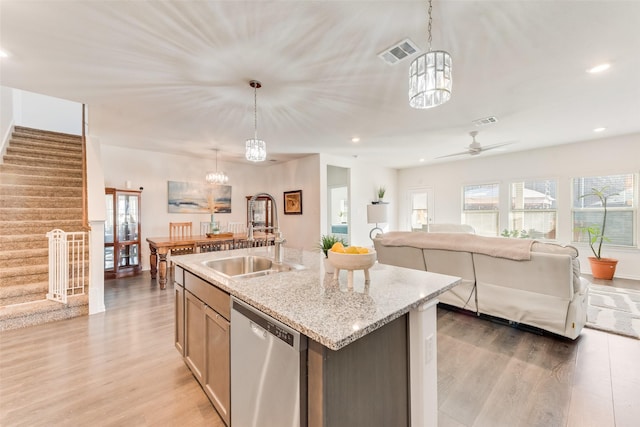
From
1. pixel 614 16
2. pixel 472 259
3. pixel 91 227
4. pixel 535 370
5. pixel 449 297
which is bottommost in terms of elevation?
pixel 535 370

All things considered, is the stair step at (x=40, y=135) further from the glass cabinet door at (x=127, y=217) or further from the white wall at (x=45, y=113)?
the glass cabinet door at (x=127, y=217)

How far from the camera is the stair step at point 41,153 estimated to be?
4297 millimetres

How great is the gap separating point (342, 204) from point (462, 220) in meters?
4.70

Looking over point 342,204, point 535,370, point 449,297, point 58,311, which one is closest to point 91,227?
point 58,311

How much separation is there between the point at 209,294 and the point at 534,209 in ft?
21.5

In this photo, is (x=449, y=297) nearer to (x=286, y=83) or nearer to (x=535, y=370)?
(x=535, y=370)

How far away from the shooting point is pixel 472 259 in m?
2.83

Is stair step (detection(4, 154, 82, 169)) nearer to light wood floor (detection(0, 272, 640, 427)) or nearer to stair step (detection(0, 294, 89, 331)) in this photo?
stair step (detection(0, 294, 89, 331))

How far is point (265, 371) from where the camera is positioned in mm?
1117

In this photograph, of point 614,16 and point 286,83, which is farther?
point 286,83

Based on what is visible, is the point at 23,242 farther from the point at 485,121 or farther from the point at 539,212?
the point at 539,212

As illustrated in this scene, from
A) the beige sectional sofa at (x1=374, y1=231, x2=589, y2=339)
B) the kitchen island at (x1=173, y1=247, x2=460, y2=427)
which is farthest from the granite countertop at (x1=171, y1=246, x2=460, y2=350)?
the beige sectional sofa at (x1=374, y1=231, x2=589, y2=339)

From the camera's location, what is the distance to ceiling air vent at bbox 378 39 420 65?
6.43 feet

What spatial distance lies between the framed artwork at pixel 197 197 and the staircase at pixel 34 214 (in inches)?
62.0
